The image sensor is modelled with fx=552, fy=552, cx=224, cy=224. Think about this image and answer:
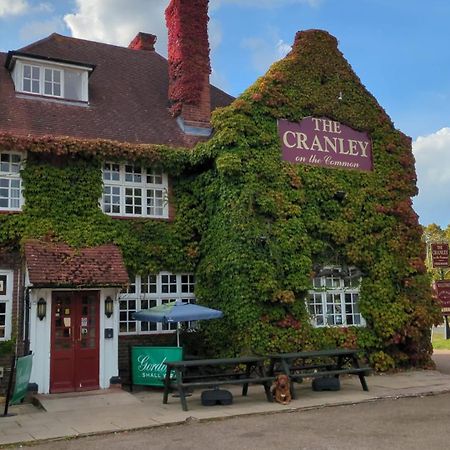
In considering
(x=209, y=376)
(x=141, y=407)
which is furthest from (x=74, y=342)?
(x=209, y=376)

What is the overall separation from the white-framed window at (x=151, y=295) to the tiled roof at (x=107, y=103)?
392cm

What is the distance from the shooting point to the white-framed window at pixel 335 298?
1481 centimetres

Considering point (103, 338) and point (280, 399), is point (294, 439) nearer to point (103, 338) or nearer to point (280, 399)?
point (280, 399)

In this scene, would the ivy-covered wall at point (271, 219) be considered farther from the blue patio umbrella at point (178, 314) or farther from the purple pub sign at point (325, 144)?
the blue patio umbrella at point (178, 314)

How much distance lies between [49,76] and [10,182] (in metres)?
4.12

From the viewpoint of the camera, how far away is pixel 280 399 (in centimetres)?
1059

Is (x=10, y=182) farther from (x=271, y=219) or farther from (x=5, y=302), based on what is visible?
(x=271, y=219)

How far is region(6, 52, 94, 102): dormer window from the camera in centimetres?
1568

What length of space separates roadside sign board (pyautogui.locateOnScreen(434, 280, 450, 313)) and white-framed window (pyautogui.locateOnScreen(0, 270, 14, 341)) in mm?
13872

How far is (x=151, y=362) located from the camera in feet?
41.7

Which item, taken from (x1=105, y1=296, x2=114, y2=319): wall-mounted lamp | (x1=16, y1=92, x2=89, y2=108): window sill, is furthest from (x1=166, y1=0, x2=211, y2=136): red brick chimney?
(x1=105, y1=296, x2=114, y2=319): wall-mounted lamp

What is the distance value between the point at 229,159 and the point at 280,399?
606cm

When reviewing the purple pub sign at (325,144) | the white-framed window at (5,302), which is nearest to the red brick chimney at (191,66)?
the purple pub sign at (325,144)

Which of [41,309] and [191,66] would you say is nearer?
[41,309]
